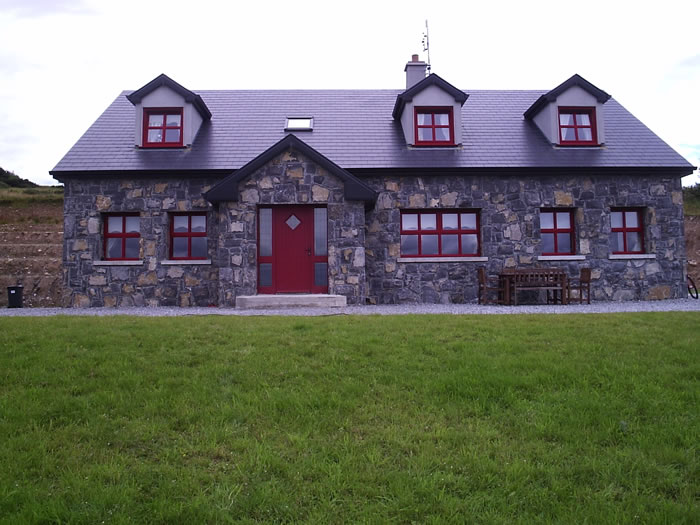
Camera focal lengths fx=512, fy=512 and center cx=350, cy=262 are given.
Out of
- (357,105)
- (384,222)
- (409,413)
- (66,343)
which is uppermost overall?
(357,105)

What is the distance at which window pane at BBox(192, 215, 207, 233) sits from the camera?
565 inches

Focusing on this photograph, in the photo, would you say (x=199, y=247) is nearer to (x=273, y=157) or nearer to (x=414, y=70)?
(x=273, y=157)

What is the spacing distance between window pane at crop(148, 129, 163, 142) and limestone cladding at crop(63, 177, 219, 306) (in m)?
1.77

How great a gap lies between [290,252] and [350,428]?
9.31 meters

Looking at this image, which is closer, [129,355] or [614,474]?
[614,474]

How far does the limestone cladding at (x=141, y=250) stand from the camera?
13.9 metres

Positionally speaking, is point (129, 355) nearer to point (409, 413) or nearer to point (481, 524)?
point (409, 413)

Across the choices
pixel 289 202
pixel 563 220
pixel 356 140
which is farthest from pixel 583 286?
pixel 289 202

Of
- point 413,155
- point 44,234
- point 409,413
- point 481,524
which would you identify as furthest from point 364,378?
point 44,234

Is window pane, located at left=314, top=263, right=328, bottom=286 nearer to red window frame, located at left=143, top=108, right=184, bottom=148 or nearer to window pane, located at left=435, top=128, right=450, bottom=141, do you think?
window pane, located at left=435, top=128, right=450, bottom=141

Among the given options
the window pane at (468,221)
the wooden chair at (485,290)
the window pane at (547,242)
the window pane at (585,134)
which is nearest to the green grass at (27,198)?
the window pane at (468,221)

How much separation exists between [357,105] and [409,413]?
48.9 ft

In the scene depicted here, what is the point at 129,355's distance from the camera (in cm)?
621

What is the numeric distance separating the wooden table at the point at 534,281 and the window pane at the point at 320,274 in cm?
462
